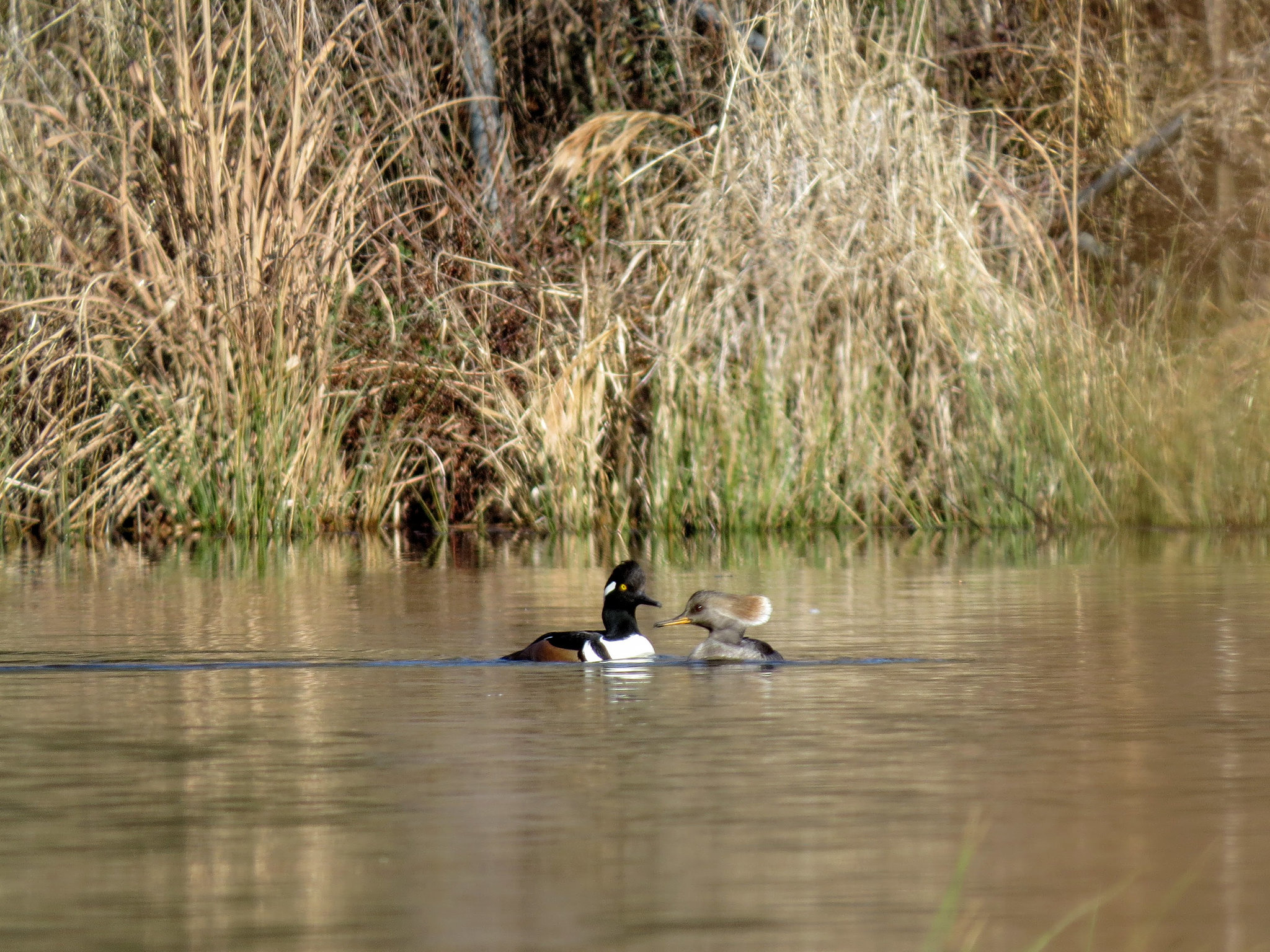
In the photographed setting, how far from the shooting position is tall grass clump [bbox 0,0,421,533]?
1222cm

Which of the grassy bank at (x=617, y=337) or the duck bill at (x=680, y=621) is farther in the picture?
the grassy bank at (x=617, y=337)

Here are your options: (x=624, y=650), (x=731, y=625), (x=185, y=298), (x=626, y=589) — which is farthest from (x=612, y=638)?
(x=185, y=298)

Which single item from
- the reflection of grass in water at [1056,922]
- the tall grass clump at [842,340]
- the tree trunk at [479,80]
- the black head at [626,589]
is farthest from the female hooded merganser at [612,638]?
the tree trunk at [479,80]

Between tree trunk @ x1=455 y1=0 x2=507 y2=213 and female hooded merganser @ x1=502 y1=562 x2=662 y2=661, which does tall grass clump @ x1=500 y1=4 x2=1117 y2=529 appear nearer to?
tree trunk @ x1=455 y1=0 x2=507 y2=213

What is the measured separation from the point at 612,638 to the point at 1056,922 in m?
4.03

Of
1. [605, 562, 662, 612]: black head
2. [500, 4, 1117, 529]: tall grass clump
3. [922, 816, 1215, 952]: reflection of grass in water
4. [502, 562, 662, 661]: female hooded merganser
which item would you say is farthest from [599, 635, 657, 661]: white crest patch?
[500, 4, 1117, 529]: tall grass clump

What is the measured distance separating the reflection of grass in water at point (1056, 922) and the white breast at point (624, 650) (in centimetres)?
342

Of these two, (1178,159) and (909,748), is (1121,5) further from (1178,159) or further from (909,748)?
(909,748)

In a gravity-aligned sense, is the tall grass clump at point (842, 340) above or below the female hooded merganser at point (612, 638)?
above

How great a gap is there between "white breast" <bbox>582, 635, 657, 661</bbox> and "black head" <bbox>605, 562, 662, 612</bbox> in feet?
0.35

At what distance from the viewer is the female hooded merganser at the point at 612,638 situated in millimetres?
7066

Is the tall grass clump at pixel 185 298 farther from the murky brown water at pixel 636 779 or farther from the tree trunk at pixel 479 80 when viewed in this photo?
the murky brown water at pixel 636 779

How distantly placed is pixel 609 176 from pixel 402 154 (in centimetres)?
140

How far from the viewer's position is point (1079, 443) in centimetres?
1242
